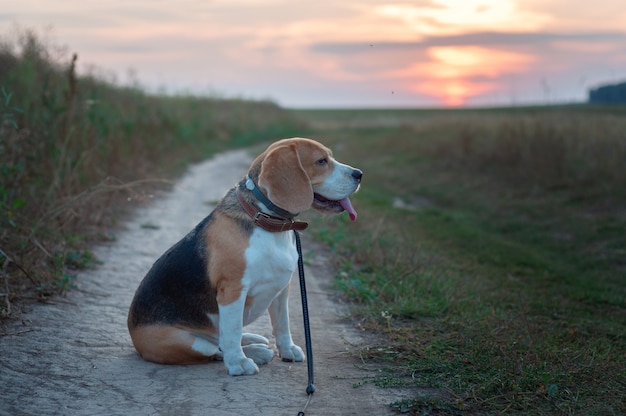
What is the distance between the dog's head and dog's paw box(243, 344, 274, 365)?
1079mm

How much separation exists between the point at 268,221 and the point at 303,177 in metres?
0.37

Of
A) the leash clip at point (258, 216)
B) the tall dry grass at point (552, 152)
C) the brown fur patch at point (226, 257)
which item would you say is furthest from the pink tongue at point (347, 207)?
the tall dry grass at point (552, 152)

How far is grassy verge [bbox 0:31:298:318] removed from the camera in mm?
6457

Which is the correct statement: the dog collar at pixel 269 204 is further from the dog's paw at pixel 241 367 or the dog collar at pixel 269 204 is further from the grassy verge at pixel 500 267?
the grassy verge at pixel 500 267

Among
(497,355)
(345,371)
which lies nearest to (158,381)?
(345,371)

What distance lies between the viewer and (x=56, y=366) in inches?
182

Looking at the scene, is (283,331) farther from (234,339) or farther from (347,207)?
(347,207)

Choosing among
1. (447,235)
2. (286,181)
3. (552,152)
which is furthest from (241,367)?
(552,152)

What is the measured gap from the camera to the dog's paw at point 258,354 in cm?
476

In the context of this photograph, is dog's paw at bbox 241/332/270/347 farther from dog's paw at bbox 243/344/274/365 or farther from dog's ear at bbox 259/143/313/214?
dog's ear at bbox 259/143/313/214

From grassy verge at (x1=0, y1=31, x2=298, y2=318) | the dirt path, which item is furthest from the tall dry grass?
the dirt path

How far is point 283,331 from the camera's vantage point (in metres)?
4.89

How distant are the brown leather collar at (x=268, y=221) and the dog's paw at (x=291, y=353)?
0.98 m

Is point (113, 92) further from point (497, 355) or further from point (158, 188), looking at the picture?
point (497, 355)
